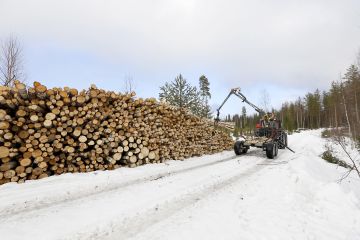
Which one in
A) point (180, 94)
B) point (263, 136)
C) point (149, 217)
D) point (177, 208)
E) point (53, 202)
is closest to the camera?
point (149, 217)

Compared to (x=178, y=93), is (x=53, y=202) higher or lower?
lower

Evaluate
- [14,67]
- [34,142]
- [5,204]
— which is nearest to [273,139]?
[34,142]

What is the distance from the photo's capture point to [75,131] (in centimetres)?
786

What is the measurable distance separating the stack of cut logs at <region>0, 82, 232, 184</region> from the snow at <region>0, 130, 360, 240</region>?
0.71 meters

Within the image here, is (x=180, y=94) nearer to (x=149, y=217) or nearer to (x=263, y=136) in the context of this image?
(x=263, y=136)

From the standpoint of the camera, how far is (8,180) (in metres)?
6.63

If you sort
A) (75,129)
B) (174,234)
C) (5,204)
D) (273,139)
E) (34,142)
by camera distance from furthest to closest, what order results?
(273,139)
(75,129)
(34,142)
(5,204)
(174,234)

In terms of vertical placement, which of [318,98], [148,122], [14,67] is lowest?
[148,122]

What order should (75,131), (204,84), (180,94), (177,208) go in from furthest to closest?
(204,84) → (180,94) → (75,131) → (177,208)

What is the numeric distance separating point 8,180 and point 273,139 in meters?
12.2

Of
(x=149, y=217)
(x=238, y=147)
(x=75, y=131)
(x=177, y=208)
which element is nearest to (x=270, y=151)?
(x=238, y=147)

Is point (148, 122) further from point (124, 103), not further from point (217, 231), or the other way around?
point (217, 231)

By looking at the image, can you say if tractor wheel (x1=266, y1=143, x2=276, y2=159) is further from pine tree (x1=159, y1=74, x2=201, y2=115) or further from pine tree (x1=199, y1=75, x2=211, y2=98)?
pine tree (x1=199, y1=75, x2=211, y2=98)

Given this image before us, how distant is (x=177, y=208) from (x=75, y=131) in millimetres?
4540
